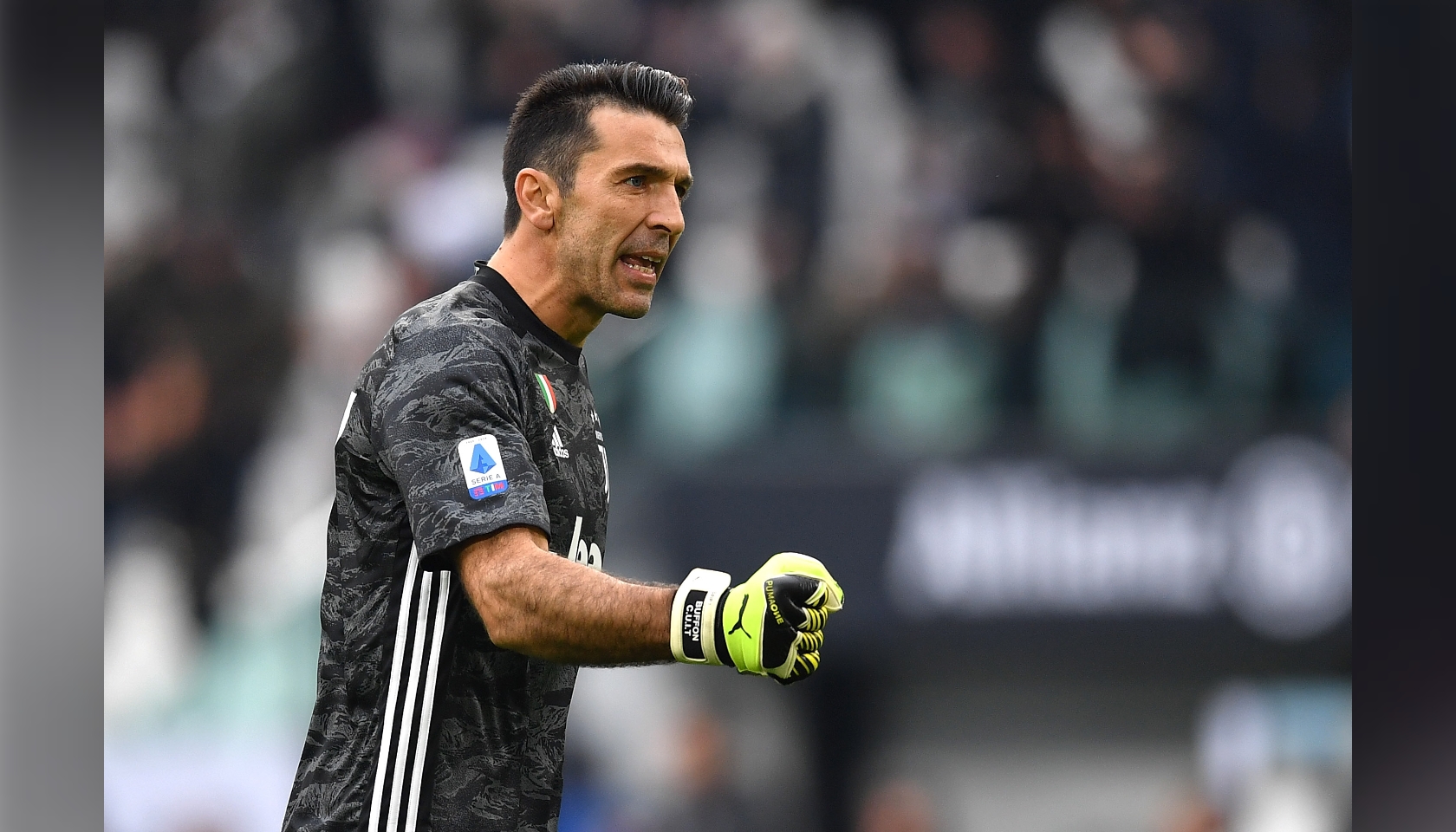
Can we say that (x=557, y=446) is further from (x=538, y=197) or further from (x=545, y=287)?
(x=538, y=197)

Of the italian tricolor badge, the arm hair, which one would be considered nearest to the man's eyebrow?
the italian tricolor badge

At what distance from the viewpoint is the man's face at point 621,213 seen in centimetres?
228

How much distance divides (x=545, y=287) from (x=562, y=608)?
2.20ft

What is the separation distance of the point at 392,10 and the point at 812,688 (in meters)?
3.19

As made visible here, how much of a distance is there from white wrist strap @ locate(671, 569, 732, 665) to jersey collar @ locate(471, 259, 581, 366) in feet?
1.93

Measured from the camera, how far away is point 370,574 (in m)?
2.03

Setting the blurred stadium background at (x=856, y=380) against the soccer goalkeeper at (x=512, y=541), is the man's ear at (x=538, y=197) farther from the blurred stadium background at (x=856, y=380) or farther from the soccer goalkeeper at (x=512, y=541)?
the blurred stadium background at (x=856, y=380)

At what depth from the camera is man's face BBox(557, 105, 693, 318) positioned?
228 centimetres

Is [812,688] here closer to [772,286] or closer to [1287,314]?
[772,286]

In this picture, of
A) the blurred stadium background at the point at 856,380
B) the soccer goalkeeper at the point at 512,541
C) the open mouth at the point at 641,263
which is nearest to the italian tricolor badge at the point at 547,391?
the soccer goalkeeper at the point at 512,541

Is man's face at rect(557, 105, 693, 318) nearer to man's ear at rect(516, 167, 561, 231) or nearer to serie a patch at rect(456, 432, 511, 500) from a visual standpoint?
man's ear at rect(516, 167, 561, 231)

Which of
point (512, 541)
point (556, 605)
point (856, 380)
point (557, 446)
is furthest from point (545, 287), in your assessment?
point (856, 380)
